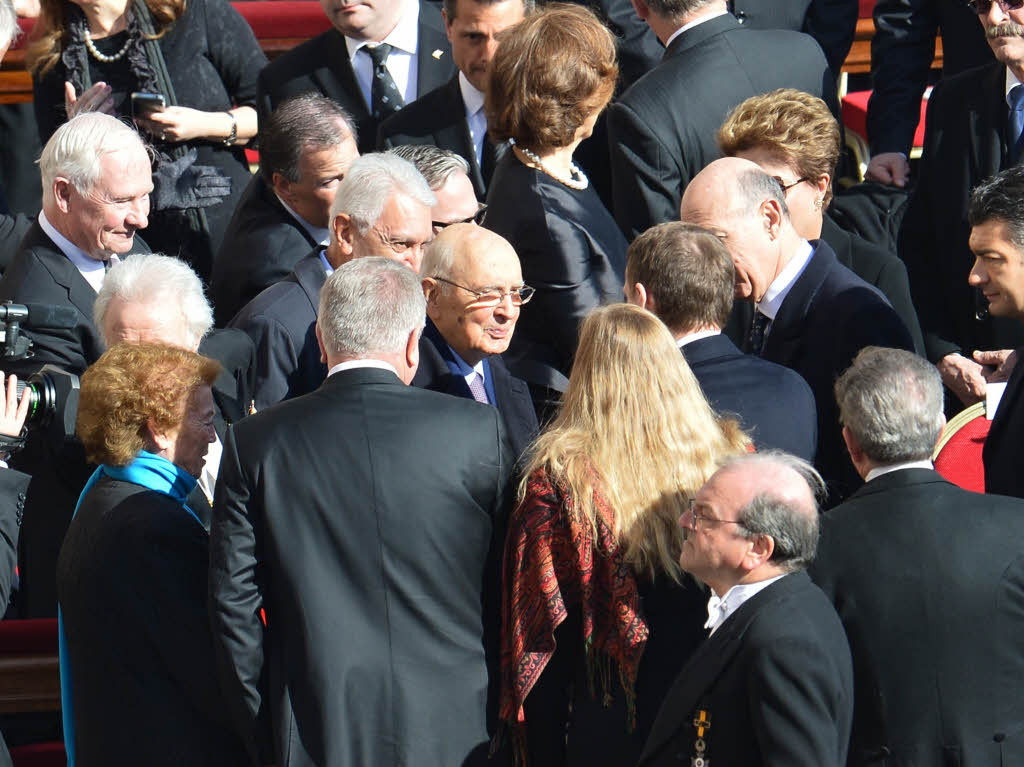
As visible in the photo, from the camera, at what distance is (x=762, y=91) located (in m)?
5.02

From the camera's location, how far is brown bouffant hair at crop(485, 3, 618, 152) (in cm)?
437

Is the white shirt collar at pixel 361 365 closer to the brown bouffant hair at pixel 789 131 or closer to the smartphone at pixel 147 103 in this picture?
the brown bouffant hair at pixel 789 131

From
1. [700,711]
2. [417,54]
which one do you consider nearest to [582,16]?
[417,54]

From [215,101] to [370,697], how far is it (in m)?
3.13

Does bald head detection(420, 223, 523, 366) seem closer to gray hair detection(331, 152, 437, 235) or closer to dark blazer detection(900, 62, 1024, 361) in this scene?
gray hair detection(331, 152, 437, 235)

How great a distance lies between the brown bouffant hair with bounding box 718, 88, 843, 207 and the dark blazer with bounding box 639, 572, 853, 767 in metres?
1.88

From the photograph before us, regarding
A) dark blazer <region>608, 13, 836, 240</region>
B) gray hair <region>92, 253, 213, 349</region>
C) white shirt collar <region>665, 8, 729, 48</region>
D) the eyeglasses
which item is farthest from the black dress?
the eyeglasses

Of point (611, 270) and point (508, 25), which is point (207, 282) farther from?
point (611, 270)

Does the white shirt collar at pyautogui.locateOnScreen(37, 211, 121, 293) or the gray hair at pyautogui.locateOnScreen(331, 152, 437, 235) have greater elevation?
the gray hair at pyautogui.locateOnScreen(331, 152, 437, 235)

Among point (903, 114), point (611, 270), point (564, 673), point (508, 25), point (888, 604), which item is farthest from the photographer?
point (903, 114)

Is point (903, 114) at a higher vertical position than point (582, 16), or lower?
lower

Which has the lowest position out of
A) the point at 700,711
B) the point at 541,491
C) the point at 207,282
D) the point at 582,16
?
the point at 207,282

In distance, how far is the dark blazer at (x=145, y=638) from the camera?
3.34 meters

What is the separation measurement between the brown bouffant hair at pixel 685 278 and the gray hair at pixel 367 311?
628 millimetres
